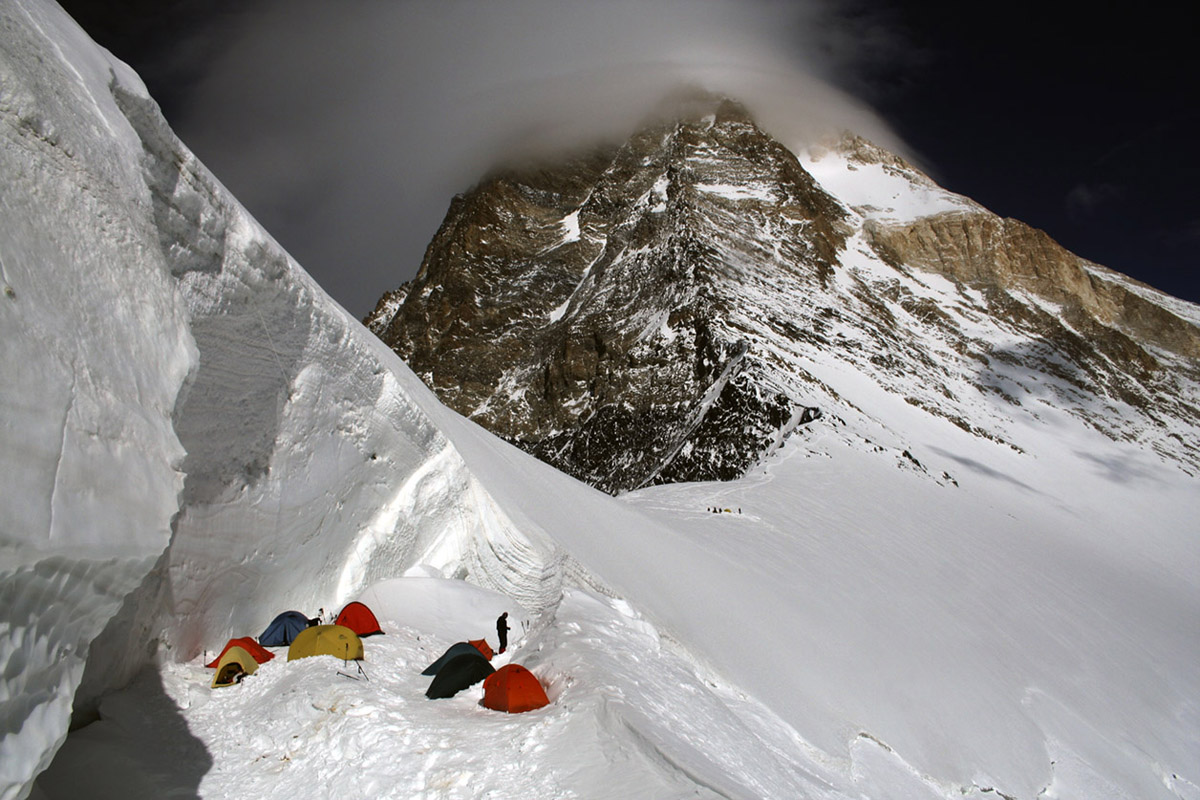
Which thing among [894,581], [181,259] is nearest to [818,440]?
[894,581]

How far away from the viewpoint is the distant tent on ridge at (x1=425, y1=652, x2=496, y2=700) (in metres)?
6.59

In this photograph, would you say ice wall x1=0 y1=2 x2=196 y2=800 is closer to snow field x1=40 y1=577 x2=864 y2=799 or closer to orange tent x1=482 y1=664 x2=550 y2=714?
snow field x1=40 y1=577 x2=864 y2=799

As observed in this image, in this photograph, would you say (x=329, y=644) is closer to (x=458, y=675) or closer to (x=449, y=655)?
(x=449, y=655)

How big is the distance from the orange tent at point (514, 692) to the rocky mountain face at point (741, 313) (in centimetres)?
1980

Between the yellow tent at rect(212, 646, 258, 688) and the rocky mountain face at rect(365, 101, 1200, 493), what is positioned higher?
the rocky mountain face at rect(365, 101, 1200, 493)

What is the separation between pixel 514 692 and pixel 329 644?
2.04 m

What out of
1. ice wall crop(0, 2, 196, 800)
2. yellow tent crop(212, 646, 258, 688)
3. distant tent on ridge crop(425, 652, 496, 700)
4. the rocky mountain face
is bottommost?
yellow tent crop(212, 646, 258, 688)

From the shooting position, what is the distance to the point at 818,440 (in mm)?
25438

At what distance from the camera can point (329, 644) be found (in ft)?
22.7

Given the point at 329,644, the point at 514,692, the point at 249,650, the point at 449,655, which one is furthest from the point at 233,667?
the point at 514,692

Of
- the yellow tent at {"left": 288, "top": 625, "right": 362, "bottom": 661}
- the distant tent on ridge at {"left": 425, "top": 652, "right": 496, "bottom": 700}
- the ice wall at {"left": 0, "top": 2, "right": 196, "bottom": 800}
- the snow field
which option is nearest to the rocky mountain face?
the snow field

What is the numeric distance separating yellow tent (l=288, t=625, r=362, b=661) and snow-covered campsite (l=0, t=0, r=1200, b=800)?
0.46 feet

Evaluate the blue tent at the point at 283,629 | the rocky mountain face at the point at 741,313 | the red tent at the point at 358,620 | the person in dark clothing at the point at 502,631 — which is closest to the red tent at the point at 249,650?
the blue tent at the point at 283,629

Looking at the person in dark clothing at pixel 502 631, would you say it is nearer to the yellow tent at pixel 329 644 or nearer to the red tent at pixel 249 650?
the yellow tent at pixel 329 644
